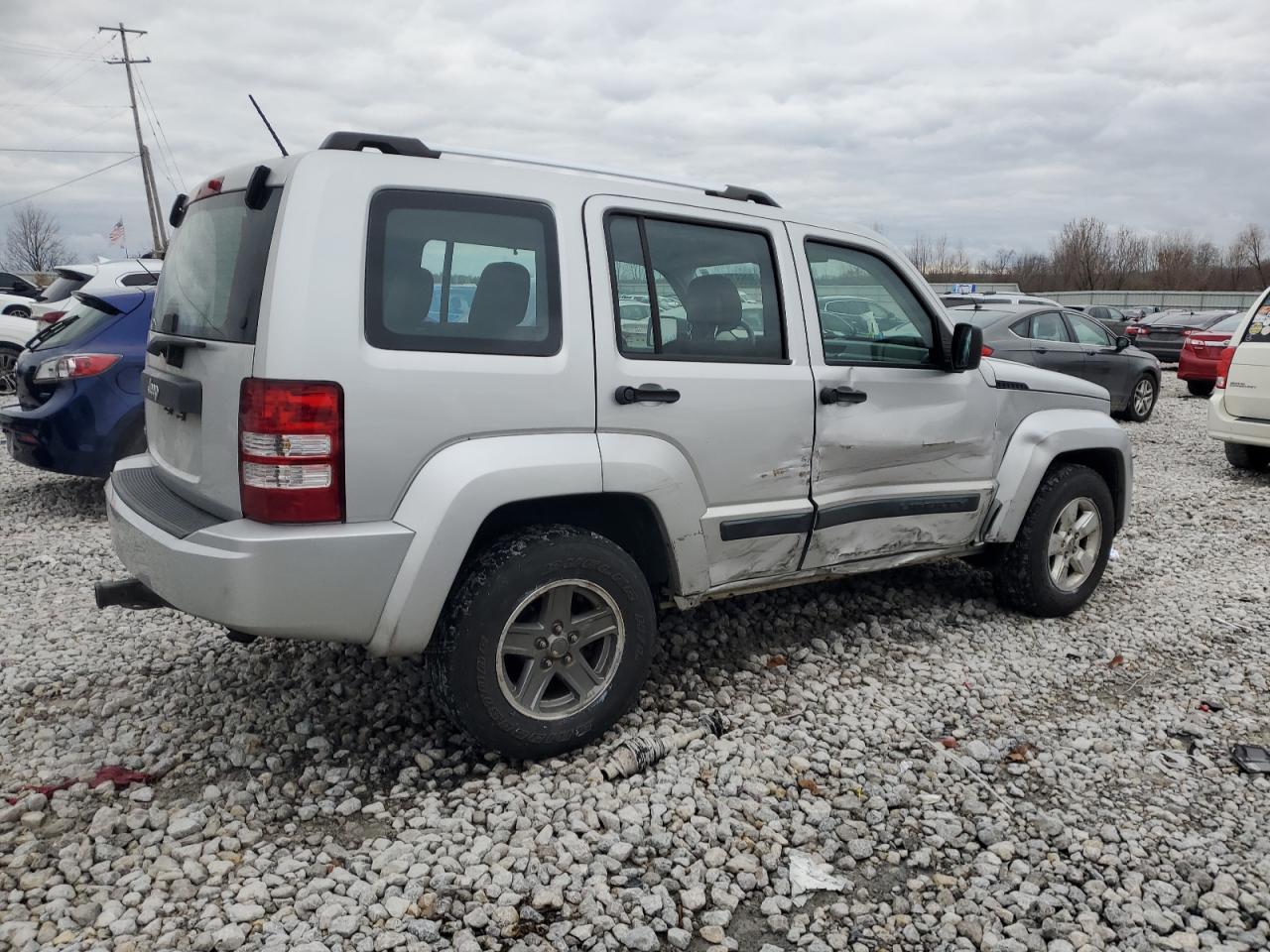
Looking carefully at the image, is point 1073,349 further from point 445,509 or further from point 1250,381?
point 445,509

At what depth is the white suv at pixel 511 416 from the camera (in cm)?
283

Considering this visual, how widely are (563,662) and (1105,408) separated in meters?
3.49

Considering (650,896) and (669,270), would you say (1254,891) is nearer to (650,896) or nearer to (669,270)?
(650,896)

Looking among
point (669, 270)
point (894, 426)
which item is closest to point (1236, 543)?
point (894, 426)

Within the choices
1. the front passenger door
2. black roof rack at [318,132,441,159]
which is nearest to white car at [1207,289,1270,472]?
the front passenger door

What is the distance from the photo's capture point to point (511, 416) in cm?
307

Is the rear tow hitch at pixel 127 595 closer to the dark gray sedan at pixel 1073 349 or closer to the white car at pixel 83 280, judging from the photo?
the white car at pixel 83 280

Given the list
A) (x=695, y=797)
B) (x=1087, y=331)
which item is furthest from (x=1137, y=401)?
(x=695, y=797)

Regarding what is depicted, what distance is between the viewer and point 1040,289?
67000 mm

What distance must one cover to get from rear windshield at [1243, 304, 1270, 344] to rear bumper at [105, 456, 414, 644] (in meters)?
8.89

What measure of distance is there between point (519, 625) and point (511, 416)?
720mm

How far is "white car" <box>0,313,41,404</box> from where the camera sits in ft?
40.9

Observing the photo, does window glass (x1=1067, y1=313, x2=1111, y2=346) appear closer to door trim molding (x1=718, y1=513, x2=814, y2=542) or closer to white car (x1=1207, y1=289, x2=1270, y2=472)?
white car (x1=1207, y1=289, x2=1270, y2=472)

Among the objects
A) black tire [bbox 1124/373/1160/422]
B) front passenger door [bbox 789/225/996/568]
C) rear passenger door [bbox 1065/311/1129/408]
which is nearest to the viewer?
front passenger door [bbox 789/225/996/568]
